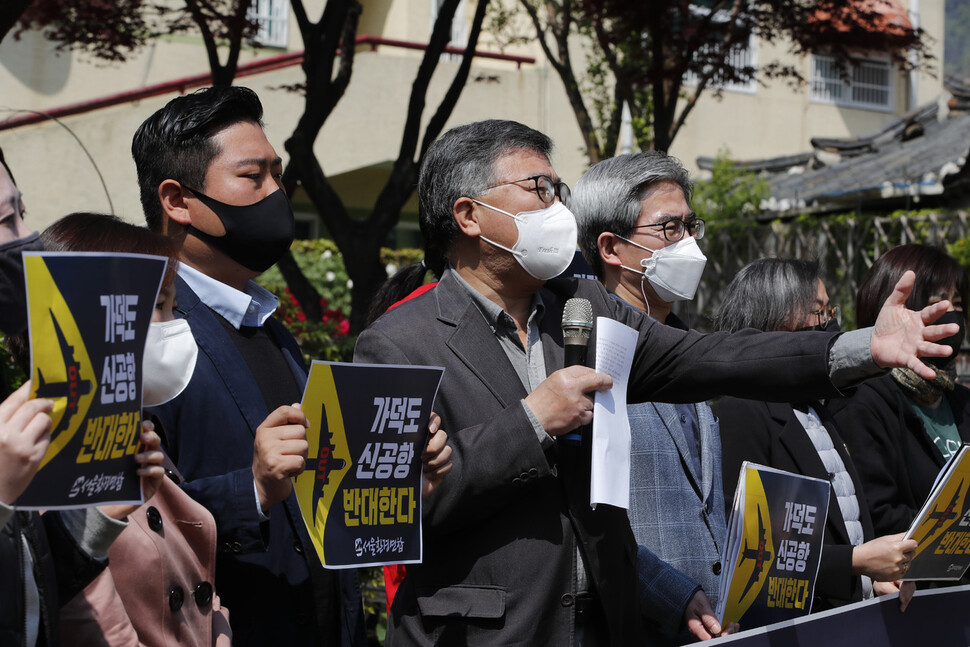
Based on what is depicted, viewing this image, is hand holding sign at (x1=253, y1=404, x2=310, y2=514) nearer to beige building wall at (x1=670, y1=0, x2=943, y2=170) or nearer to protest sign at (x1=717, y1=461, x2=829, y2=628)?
protest sign at (x1=717, y1=461, x2=829, y2=628)

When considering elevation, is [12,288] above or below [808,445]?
above

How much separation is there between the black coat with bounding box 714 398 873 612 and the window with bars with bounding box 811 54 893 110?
20.4 metres

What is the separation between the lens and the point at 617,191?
3.86 meters

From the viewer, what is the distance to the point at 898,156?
15.0 meters

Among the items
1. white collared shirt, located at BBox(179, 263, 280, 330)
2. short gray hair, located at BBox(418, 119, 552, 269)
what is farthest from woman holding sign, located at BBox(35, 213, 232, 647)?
short gray hair, located at BBox(418, 119, 552, 269)

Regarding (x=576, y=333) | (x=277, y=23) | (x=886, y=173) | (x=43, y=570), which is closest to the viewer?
(x=43, y=570)

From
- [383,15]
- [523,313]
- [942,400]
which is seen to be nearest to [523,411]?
[523,313]

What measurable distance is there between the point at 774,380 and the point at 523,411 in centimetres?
67

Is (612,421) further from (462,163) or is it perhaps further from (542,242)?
(462,163)

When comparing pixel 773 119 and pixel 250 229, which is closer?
pixel 250 229

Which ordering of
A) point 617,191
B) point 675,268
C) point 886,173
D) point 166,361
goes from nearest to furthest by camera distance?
point 166,361
point 675,268
point 617,191
point 886,173

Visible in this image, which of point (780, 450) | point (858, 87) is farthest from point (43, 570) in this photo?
point (858, 87)

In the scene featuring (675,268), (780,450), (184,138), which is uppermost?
(184,138)

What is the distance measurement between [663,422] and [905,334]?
3.28 ft
